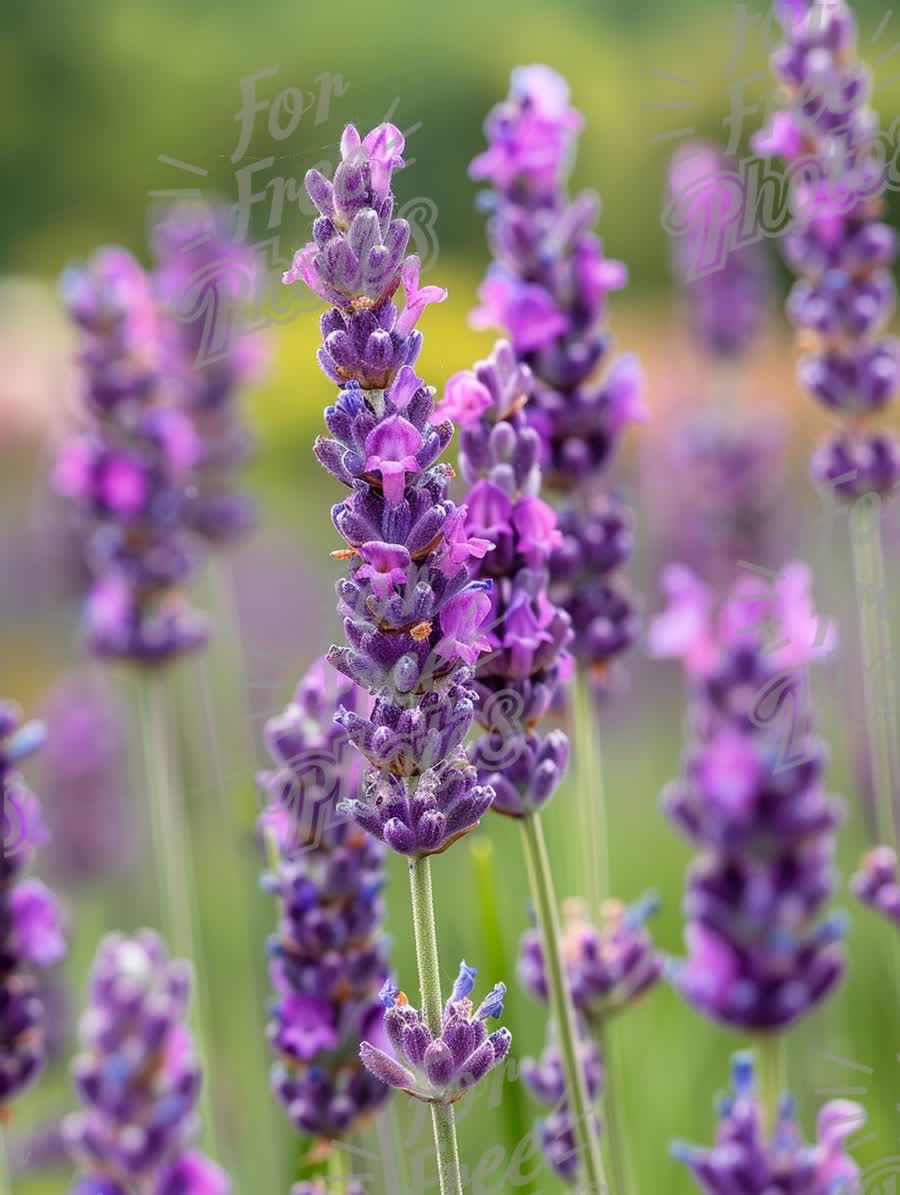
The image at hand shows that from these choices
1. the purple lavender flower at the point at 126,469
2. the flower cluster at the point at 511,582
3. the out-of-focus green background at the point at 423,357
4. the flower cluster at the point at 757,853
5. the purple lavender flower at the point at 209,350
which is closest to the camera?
the flower cluster at the point at 511,582

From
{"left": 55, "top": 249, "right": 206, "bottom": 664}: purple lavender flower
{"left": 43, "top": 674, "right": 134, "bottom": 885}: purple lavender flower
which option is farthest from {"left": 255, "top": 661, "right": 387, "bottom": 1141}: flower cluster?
{"left": 43, "top": 674, "right": 134, "bottom": 885}: purple lavender flower

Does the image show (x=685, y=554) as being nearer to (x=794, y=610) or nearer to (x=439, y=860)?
(x=439, y=860)

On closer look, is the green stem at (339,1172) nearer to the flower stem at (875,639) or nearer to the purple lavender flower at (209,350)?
the flower stem at (875,639)

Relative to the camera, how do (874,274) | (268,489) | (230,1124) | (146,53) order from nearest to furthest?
(874,274) < (230,1124) < (268,489) < (146,53)

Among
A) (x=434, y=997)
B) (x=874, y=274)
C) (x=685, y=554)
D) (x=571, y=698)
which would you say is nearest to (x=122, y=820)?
(x=685, y=554)

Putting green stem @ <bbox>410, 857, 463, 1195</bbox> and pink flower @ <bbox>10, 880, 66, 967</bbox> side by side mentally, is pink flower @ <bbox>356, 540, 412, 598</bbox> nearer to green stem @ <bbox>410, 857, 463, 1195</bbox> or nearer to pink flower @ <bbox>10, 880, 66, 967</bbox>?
green stem @ <bbox>410, 857, 463, 1195</bbox>

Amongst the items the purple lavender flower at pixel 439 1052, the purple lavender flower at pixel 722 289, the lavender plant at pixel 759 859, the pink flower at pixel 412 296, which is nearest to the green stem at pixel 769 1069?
the lavender plant at pixel 759 859
